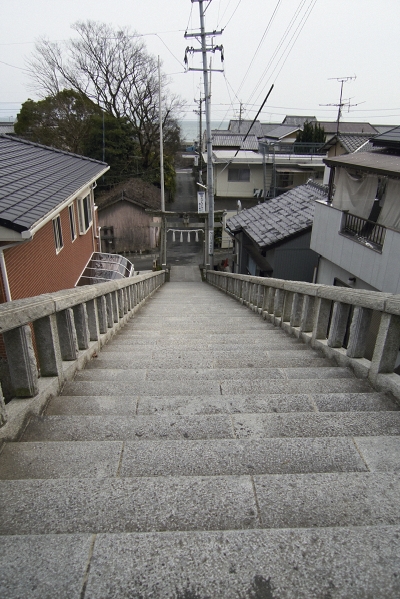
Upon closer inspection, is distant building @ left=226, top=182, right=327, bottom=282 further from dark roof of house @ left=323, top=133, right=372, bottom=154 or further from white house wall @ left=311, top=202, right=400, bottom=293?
dark roof of house @ left=323, top=133, right=372, bottom=154

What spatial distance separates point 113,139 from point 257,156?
36.1 ft

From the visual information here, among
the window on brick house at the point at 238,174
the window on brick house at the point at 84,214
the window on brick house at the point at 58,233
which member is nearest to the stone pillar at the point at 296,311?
the window on brick house at the point at 58,233

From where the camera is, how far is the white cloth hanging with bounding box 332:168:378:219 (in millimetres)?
8922

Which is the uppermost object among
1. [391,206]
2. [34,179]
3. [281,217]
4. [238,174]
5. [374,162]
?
[238,174]

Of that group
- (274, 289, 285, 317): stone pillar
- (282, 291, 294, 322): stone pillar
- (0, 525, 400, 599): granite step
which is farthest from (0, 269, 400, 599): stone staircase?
(274, 289, 285, 317): stone pillar

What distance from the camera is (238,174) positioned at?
26203 mm

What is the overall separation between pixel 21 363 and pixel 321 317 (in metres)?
3.17

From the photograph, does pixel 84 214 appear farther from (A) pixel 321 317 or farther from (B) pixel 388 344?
(B) pixel 388 344

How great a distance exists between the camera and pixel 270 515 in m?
1.63

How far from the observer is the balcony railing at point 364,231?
8.12 m

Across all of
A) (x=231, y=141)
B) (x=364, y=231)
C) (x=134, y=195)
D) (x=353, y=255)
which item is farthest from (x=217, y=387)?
(x=231, y=141)

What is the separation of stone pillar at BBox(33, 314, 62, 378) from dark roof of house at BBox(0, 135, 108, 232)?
9.49 ft

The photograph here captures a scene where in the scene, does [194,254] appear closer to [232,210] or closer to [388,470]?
[232,210]

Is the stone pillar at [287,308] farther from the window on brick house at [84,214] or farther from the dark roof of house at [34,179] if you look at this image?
the window on brick house at [84,214]
